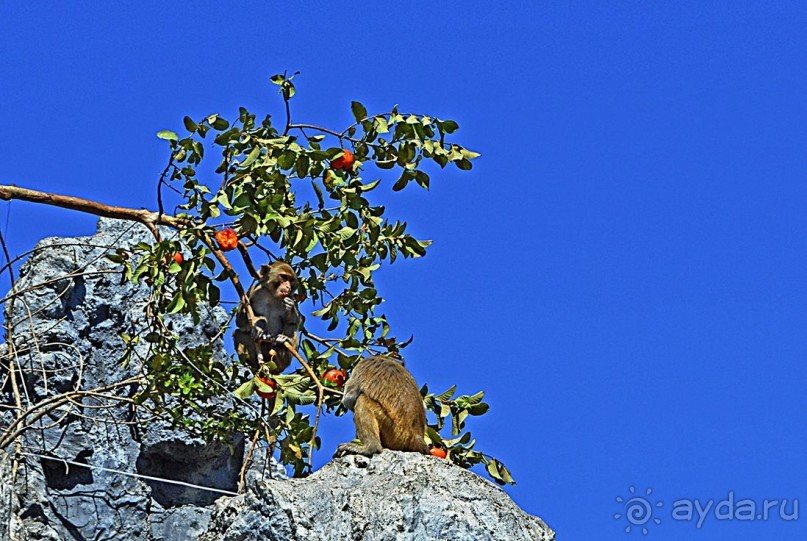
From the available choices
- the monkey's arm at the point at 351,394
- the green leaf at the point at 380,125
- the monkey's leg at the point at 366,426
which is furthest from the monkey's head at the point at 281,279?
the monkey's leg at the point at 366,426

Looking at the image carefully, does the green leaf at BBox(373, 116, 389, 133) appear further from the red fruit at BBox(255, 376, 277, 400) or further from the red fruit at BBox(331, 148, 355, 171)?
the red fruit at BBox(255, 376, 277, 400)

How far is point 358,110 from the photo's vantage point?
25.2 ft

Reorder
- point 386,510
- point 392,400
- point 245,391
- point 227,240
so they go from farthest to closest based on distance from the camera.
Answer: point 227,240 < point 245,391 < point 392,400 < point 386,510

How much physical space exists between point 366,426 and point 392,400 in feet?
0.73

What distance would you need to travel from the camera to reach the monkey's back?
7039 mm

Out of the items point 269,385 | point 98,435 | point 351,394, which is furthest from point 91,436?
point 351,394

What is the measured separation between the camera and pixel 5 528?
22.8 ft

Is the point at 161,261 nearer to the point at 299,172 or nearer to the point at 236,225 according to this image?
the point at 236,225

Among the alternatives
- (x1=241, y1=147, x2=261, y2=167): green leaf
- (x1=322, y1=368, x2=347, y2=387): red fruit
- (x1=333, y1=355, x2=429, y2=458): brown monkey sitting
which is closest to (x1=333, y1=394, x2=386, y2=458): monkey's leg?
(x1=333, y1=355, x2=429, y2=458): brown monkey sitting

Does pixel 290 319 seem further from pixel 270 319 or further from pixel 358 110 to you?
pixel 358 110

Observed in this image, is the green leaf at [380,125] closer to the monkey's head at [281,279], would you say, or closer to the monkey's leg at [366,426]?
the monkey's head at [281,279]

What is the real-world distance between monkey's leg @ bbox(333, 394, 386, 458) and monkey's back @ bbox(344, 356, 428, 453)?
1 cm

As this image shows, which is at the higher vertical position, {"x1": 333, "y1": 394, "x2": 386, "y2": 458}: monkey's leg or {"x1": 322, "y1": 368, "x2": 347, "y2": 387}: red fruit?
{"x1": 322, "y1": 368, "x2": 347, "y2": 387}: red fruit

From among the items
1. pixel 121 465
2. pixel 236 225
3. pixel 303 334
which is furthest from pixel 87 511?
pixel 236 225
